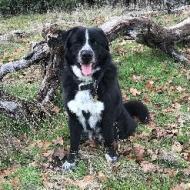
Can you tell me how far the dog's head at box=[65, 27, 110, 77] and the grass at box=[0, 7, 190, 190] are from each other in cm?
120

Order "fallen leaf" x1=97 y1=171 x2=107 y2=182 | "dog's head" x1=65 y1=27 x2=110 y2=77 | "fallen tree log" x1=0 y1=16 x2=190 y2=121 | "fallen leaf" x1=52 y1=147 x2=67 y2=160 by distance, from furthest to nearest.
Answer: "fallen tree log" x1=0 y1=16 x2=190 y2=121 < "fallen leaf" x1=52 y1=147 x2=67 y2=160 < "fallen leaf" x1=97 y1=171 x2=107 y2=182 < "dog's head" x1=65 y1=27 x2=110 y2=77

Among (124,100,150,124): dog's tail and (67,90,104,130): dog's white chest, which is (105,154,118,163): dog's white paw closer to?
(67,90,104,130): dog's white chest

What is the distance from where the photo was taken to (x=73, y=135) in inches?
232

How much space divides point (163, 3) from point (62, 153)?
1045cm

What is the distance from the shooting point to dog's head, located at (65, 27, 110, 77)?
5.36 m

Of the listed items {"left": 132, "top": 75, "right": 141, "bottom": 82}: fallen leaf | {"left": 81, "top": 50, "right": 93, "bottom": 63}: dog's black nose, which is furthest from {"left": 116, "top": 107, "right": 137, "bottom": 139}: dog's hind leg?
{"left": 132, "top": 75, "right": 141, "bottom": 82}: fallen leaf

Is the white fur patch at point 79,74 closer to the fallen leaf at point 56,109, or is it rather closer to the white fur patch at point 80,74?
the white fur patch at point 80,74

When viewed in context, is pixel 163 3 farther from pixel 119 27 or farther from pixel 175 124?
pixel 175 124

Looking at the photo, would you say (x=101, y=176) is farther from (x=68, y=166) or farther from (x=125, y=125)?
(x=125, y=125)

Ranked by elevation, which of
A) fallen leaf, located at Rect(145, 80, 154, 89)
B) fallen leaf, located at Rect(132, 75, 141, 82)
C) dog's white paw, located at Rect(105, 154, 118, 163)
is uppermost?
dog's white paw, located at Rect(105, 154, 118, 163)

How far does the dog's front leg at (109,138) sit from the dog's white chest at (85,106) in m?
0.14

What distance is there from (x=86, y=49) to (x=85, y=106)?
707 mm

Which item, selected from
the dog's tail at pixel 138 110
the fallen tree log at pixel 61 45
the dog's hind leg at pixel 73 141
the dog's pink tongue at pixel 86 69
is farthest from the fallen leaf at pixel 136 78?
the dog's pink tongue at pixel 86 69

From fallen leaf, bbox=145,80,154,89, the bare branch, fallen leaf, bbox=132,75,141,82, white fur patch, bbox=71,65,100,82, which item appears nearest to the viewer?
white fur patch, bbox=71,65,100,82
